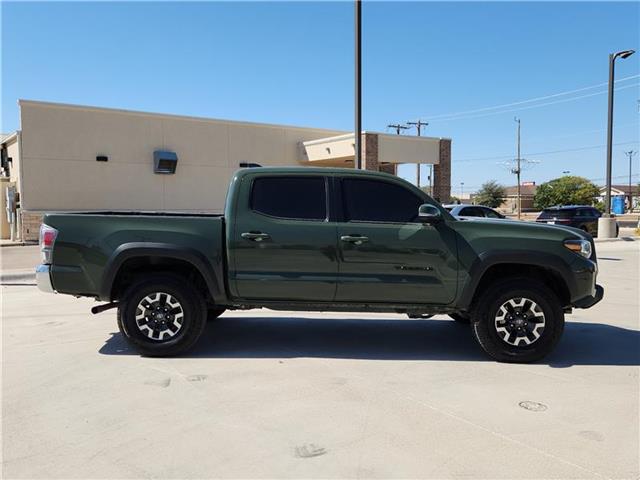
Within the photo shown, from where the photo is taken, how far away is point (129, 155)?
2409cm

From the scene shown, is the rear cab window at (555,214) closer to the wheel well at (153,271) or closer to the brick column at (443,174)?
the brick column at (443,174)

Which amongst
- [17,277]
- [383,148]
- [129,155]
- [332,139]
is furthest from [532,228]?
[129,155]

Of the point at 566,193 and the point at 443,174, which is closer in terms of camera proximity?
the point at 443,174

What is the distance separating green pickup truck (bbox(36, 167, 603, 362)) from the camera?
5527 millimetres

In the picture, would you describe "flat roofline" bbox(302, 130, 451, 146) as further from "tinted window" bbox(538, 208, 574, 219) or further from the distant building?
the distant building

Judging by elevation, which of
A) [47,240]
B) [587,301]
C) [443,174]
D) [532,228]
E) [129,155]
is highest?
[129,155]

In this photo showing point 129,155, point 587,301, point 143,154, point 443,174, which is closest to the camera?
point 587,301

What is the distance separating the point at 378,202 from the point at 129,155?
20.8 meters

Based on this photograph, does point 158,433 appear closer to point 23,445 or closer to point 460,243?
point 23,445

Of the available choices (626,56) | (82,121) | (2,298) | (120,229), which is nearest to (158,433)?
(120,229)

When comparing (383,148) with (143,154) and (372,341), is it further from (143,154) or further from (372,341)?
(372,341)

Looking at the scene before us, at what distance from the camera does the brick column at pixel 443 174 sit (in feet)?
89.4

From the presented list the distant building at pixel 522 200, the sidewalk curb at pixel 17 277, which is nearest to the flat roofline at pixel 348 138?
the sidewalk curb at pixel 17 277

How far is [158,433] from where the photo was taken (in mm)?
3838
